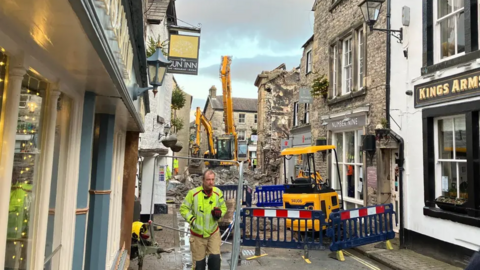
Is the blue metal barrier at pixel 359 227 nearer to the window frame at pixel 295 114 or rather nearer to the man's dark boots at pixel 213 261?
the man's dark boots at pixel 213 261

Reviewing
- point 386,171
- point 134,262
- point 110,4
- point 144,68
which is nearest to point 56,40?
point 110,4

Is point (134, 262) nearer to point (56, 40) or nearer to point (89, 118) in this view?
point (89, 118)

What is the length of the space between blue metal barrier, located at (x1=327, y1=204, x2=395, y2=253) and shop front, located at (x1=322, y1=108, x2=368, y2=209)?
1959mm

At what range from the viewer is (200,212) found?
16.4 ft

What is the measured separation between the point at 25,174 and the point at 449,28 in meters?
8.32

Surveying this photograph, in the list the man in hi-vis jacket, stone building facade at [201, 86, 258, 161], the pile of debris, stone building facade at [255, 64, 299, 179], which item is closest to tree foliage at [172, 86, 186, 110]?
the pile of debris

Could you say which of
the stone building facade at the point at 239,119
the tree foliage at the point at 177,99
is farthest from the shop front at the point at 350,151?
the stone building facade at the point at 239,119

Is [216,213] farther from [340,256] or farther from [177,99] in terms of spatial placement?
[177,99]

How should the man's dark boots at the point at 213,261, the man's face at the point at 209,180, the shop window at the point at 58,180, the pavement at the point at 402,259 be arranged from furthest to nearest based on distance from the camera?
the pavement at the point at 402,259
the man's dark boots at the point at 213,261
the man's face at the point at 209,180
the shop window at the point at 58,180

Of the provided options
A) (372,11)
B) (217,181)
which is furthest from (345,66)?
(217,181)

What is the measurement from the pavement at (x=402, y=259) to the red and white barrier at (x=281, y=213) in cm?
173

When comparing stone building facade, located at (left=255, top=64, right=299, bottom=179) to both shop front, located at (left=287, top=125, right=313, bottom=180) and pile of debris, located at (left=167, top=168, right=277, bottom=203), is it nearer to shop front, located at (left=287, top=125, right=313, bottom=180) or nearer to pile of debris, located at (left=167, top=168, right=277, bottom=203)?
pile of debris, located at (left=167, top=168, right=277, bottom=203)

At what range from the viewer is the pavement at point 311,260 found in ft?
21.6

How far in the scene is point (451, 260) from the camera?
667cm
